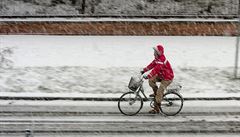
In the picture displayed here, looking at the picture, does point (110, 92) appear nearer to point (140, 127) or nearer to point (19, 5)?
point (140, 127)

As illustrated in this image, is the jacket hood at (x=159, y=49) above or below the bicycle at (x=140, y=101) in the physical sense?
above

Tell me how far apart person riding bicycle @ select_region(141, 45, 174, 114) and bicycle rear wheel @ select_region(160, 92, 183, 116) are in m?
0.29

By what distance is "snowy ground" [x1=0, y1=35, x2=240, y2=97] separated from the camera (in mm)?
18547

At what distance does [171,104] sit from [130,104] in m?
1.19

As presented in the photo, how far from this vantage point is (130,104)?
47.8 ft

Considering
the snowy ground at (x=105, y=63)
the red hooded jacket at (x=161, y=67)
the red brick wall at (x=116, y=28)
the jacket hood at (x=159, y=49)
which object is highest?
the jacket hood at (x=159, y=49)

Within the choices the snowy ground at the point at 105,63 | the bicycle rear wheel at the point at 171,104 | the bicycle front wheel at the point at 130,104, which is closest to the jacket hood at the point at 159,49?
the bicycle rear wheel at the point at 171,104

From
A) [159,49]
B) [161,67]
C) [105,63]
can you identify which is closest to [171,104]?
[161,67]

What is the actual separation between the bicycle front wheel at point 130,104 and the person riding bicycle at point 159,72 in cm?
49

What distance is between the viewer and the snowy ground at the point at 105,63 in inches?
730

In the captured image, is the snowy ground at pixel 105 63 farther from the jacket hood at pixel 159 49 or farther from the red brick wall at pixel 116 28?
the jacket hood at pixel 159 49

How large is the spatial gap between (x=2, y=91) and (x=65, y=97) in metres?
2.33

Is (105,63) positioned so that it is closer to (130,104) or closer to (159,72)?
(130,104)

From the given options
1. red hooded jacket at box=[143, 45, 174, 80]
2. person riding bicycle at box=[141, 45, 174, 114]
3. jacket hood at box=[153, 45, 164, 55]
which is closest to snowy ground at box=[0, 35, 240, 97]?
person riding bicycle at box=[141, 45, 174, 114]
